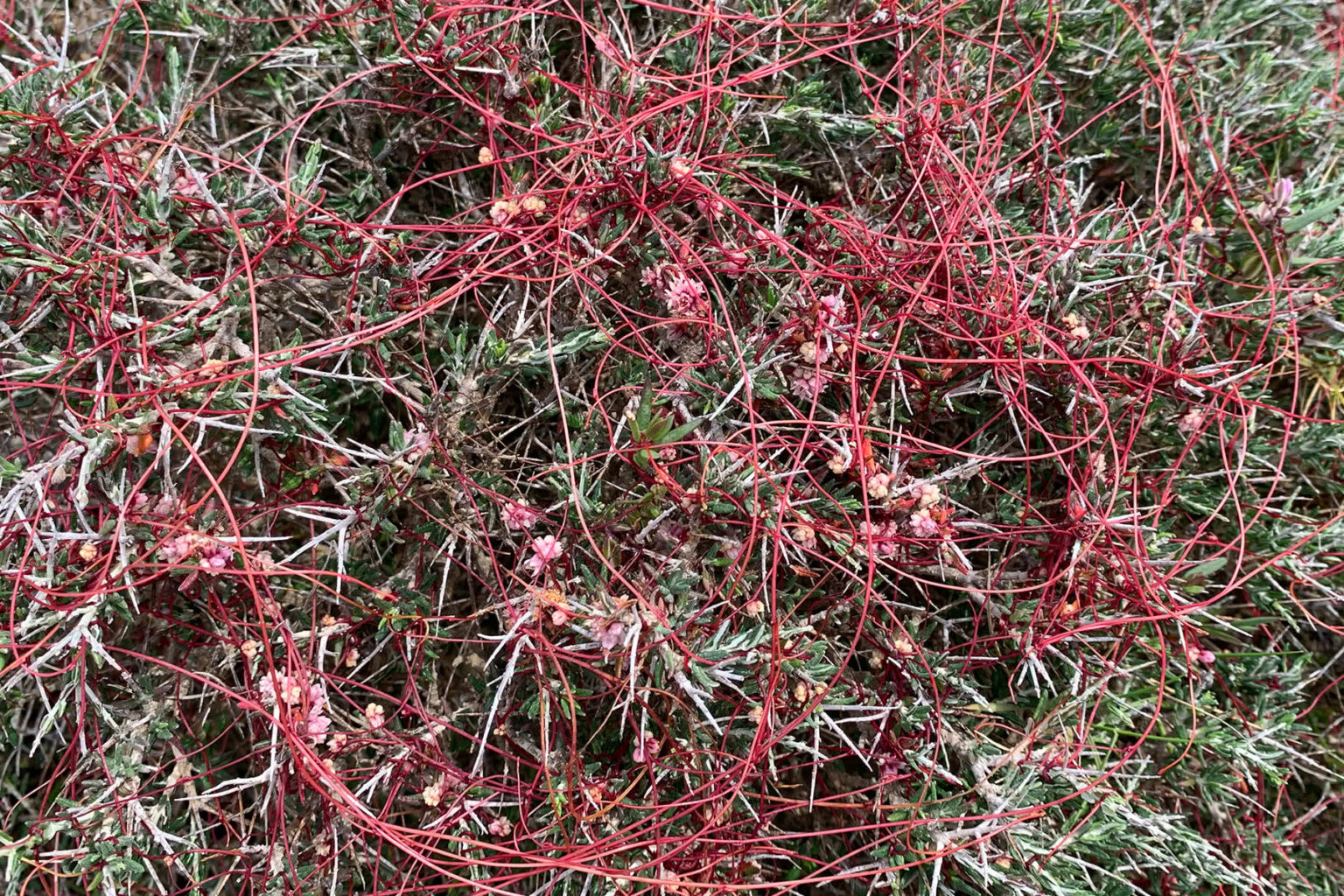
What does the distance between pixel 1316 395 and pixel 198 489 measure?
118 inches

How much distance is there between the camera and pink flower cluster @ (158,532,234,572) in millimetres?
1738

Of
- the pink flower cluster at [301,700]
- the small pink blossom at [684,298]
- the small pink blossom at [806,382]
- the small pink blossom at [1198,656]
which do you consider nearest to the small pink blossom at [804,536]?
the small pink blossom at [806,382]

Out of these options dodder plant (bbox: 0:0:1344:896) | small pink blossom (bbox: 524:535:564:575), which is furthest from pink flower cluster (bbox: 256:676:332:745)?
small pink blossom (bbox: 524:535:564:575)

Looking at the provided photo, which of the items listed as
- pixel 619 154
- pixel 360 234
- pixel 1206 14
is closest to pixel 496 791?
pixel 360 234

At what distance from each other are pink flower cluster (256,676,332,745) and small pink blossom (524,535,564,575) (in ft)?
1.85

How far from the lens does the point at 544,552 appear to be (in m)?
1.78

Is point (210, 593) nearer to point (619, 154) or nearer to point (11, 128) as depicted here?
point (11, 128)

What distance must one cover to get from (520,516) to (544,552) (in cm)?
13

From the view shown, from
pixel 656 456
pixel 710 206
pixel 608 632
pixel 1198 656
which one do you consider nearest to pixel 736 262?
pixel 710 206

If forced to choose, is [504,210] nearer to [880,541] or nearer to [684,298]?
[684,298]

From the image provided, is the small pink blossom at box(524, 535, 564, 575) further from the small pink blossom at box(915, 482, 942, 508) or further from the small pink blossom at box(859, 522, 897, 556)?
the small pink blossom at box(915, 482, 942, 508)

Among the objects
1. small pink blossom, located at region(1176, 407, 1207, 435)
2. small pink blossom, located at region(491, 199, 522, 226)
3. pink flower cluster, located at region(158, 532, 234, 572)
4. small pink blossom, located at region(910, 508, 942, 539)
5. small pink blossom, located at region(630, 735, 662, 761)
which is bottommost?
small pink blossom, located at region(630, 735, 662, 761)

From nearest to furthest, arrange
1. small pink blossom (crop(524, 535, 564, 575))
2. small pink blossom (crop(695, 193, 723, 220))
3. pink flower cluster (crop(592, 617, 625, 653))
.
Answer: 1. pink flower cluster (crop(592, 617, 625, 653))
2. small pink blossom (crop(524, 535, 564, 575))
3. small pink blossom (crop(695, 193, 723, 220))

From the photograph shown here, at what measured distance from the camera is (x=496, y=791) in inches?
71.7
